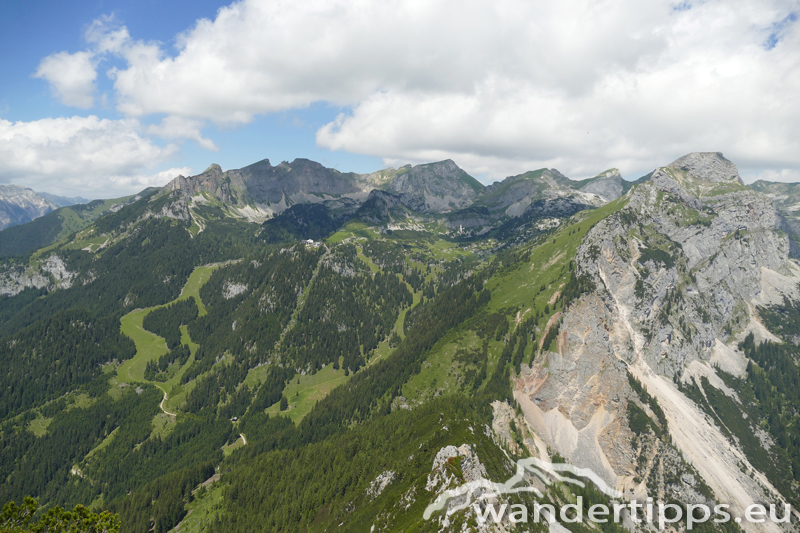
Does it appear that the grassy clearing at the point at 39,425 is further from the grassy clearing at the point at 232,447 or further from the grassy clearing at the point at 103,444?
the grassy clearing at the point at 232,447

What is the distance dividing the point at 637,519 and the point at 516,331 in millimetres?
90101

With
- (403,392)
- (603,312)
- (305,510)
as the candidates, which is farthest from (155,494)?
(603,312)

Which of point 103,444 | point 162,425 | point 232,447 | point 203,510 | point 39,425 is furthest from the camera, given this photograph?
point 162,425

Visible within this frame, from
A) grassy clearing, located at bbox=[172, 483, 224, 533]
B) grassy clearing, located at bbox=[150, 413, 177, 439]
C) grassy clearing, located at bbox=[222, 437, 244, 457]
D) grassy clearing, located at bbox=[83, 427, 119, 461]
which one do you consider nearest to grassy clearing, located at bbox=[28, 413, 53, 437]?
grassy clearing, located at bbox=[83, 427, 119, 461]

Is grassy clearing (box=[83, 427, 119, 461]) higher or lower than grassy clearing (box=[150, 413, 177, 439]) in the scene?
lower

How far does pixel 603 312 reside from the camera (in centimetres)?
18450

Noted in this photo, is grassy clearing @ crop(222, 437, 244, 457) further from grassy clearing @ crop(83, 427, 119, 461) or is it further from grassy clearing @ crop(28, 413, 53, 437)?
grassy clearing @ crop(28, 413, 53, 437)

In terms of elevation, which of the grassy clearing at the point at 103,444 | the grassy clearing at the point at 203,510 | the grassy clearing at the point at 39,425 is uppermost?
the grassy clearing at the point at 203,510

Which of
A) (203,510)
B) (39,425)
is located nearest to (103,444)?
(39,425)

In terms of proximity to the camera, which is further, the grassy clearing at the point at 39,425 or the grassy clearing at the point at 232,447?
the grassy clearing at the point at 39,425

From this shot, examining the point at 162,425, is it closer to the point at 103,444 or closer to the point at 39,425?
the point at 103,444

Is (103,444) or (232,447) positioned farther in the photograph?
(103,444)

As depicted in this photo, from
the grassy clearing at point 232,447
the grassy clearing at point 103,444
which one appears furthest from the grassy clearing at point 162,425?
the grassy clearing at point 232,447

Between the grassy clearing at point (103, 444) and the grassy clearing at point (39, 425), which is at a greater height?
the grassy clearing at point (39, 425)
